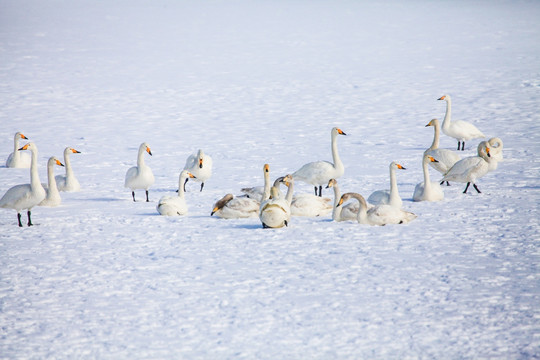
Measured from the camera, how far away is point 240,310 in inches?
224

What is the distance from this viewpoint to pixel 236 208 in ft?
27.1

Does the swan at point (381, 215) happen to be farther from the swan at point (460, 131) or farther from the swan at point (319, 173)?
the swan at point (460, 131)

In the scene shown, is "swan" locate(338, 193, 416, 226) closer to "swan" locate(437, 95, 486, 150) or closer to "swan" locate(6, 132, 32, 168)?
"swan" locate(437, 95, 486, 150)

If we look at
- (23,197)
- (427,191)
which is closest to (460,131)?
(427,191)

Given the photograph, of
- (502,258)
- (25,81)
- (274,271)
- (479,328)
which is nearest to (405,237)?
(502,258)

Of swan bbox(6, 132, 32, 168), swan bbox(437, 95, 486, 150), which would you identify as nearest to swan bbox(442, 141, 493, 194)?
swan bbox(437, 95, 486, 150)

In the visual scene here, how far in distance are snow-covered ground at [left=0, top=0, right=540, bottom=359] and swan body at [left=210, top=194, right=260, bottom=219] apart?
0.20m

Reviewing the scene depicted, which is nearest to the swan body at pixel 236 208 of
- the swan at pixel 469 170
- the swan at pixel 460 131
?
the swan at pixel 469 170

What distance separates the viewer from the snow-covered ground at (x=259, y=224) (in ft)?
17.4

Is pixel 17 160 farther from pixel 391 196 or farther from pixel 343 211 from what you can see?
pixel 391 196

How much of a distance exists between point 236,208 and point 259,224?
34 centimetres

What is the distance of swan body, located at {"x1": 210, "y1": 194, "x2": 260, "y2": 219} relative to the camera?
27.2ft

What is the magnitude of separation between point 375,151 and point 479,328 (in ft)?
23.3

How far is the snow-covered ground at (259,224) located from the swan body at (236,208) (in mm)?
202
